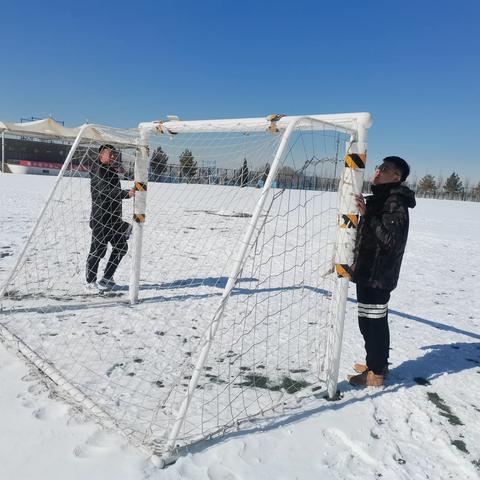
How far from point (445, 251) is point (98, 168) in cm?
805

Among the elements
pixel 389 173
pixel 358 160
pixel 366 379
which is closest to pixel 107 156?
pixel 358 160

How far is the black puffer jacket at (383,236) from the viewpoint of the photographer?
264 centimetres

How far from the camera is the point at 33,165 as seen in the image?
33.2m

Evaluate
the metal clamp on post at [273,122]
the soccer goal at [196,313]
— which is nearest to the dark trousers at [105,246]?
the soccer goal at [196,313]

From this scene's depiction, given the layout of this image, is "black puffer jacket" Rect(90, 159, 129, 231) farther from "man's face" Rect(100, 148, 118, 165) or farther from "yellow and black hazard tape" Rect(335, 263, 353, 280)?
"yellow and black hazard tape" Rect(335, 263, 353, 280)

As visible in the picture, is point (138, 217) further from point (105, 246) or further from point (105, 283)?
point (105, 283)

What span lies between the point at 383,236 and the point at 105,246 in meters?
3.13

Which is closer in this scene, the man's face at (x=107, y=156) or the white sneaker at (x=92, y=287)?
the man's face at (x=107, y=156)

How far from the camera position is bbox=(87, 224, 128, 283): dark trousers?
4.52m

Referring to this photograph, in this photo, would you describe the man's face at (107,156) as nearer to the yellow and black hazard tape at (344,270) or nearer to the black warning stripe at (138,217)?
the black warning stripe at (138,217)

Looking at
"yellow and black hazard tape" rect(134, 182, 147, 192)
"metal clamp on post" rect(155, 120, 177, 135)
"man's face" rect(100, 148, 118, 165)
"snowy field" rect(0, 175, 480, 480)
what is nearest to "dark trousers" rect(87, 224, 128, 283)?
"yellow and black hazard tape" rect(134, 182, 147, 192)

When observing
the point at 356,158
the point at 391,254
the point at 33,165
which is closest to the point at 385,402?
the point at 391,254

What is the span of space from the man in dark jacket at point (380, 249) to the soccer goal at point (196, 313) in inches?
7.2

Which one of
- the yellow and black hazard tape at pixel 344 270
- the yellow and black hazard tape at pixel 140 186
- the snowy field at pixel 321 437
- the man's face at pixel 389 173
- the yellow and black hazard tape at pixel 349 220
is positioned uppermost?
the man's face at pixel 389 173
